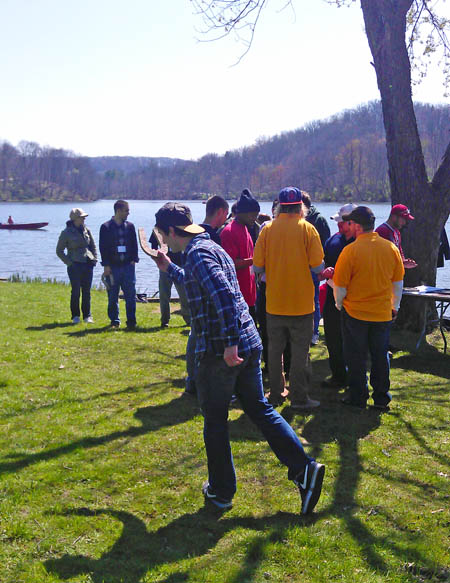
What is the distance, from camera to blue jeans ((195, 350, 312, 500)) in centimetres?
342

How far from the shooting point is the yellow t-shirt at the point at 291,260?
500 centimetres

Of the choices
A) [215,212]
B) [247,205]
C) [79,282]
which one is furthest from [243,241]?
[79,282]

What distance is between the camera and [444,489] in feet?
13.1

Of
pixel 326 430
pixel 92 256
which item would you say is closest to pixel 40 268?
pixel 92 256

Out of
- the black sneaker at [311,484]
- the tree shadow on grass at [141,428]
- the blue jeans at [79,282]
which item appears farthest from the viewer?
the blue jeans at [79,282]

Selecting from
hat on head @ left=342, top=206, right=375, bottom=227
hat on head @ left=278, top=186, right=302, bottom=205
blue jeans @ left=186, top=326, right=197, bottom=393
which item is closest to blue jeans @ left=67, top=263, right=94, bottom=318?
blue jeans @ left=186, top=326, right=197, bottom=393

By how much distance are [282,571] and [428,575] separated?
2.52ft

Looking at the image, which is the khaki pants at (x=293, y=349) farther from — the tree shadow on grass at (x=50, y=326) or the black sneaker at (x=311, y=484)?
the tree shadow on grass at (x=50, y=326)

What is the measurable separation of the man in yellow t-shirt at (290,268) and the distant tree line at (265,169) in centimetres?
7231

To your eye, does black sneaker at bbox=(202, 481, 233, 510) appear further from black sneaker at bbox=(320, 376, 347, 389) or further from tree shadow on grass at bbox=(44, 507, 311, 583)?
black sneaker at bbox=(320, 376, 347, 389)

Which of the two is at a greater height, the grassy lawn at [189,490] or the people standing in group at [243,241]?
the people standing in group at [243,241]

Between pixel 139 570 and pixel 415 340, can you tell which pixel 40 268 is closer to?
pixel 415 340

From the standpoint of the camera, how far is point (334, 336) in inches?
245

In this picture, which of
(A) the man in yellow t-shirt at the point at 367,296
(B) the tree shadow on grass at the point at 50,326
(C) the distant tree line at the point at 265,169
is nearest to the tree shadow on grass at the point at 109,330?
(B) the tree shadow on grass at the point at 50,326
